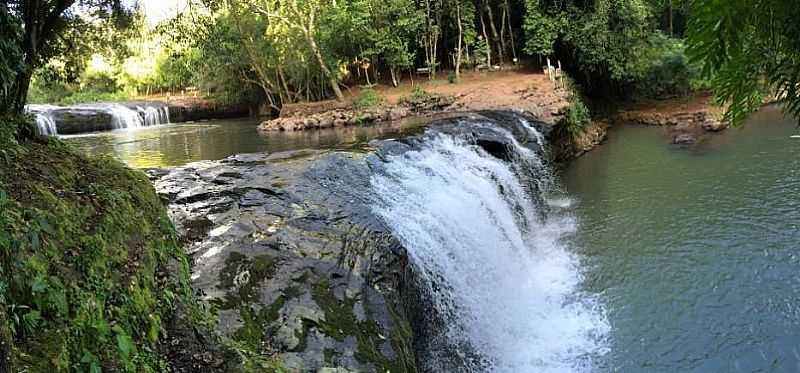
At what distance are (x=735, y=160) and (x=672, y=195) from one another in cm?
310

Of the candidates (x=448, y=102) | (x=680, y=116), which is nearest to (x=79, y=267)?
(x=448, y=102)

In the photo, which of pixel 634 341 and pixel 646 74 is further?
pixel 646 74

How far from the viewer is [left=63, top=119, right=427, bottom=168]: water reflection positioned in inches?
486

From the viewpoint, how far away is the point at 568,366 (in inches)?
231

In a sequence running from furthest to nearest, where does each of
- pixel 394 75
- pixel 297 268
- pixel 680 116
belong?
1. pixel 394 75
2. pixel 680 116
3. pixel 297 268

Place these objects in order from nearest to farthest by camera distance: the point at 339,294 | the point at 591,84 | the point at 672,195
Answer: the point at 339,294 → the point at 672,195 → the point at 591,84

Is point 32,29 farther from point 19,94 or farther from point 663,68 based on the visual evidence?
point 663,68

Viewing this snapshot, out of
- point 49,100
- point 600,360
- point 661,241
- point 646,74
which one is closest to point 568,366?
point 600,360

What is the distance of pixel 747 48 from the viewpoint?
125 cm

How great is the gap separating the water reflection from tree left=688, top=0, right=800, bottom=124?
9.43 m

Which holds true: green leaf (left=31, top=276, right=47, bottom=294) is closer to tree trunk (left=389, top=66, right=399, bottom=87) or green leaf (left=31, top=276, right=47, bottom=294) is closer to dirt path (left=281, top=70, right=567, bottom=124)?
dirt path (left=281, top=70, right=567, bottom=124)

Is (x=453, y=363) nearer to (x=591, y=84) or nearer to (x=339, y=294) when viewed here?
(x=339, y=294)

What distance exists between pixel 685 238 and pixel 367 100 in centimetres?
1180

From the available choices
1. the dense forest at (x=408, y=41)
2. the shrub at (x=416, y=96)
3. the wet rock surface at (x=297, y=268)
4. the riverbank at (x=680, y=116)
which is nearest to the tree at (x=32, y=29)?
the wet rock surface at (x=297, y=268)
